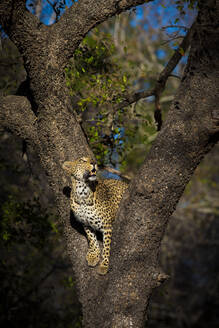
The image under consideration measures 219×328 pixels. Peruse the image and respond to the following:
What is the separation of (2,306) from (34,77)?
4.92 meters

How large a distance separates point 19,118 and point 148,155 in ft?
6.57

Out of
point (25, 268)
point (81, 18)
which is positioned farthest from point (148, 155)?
point (25, 268)

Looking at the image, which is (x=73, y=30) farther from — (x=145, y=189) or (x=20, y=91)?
(x=145, y=189)

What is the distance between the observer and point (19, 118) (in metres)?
4.89

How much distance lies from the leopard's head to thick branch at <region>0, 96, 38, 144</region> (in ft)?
2.41

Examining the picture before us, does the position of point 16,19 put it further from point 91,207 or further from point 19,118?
point 91,207

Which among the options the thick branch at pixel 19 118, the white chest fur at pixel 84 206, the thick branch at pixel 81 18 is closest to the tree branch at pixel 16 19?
the thick branch at pixel 81 18

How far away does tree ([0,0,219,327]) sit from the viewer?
362 centimetres

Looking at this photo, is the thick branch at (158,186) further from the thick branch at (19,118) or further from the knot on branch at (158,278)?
the thick branch at (19,118)

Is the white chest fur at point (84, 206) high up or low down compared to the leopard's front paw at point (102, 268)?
up

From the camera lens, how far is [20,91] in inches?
219

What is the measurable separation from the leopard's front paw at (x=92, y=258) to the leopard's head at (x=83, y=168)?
0.92 meters

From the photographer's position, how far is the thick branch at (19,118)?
4.86 m

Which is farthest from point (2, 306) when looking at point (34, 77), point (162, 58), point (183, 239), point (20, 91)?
point (162, 58)
